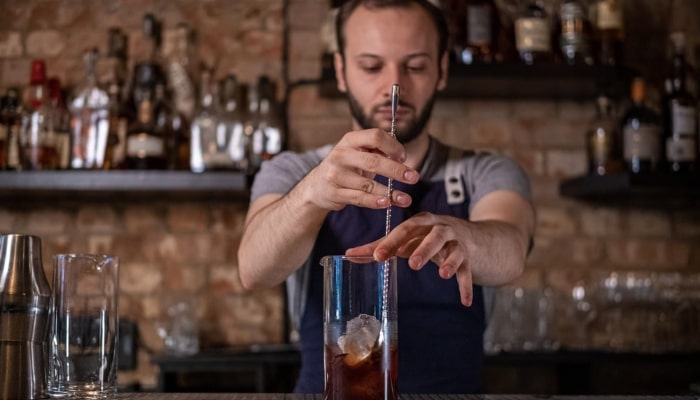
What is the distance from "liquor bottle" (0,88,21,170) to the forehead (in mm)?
1177

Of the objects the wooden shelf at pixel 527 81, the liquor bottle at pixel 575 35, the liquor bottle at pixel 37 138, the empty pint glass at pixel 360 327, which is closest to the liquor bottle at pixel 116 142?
the liquor bottle at pixel 37 138

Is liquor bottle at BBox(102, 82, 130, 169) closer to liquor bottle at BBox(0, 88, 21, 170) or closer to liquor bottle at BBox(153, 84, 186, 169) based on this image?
liquor bottle at BBox(153, 84, 186, 169)

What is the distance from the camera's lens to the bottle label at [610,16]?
258 centimetres

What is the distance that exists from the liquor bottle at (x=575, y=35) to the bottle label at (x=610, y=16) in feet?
0.14

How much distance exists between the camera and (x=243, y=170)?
8.04 ft

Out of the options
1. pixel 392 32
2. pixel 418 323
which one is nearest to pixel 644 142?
pixel 392 32

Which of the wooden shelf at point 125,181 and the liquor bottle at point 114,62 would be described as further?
the liquor bottle at point 114,62

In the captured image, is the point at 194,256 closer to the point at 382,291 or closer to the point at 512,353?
the point at 512,353

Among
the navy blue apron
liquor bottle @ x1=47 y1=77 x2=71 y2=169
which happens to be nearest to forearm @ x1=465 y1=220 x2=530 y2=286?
the navy blue apron

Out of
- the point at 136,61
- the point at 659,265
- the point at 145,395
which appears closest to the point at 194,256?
the point at 136,61

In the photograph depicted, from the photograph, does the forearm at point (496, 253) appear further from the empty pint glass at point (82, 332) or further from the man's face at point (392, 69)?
the empty pint glass at point (82, 332)

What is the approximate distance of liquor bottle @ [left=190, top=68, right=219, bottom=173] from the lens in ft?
8.24

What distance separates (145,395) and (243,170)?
1.34 meters

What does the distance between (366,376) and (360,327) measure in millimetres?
54
